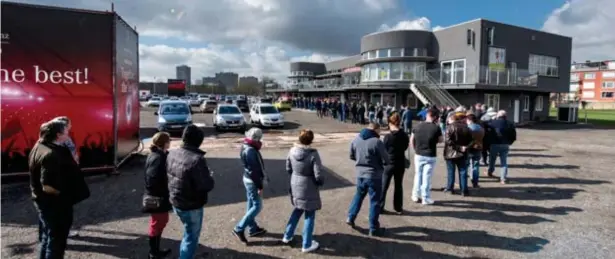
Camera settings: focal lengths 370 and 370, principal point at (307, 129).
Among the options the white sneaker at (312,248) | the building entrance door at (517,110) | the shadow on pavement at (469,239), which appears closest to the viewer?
the white sneaker at (312,248)

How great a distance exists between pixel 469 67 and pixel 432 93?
3019 mm

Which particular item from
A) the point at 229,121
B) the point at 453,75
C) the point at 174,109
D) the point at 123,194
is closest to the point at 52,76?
the point at 123,194

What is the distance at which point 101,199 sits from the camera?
22.0 feet

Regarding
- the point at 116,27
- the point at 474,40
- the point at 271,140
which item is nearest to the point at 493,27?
the point at 474,40

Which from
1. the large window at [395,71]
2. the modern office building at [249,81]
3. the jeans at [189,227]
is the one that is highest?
the modern office building at [249,81]

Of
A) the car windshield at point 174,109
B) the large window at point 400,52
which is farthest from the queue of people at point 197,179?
the large window at point 400,52

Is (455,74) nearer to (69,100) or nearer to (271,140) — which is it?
(271,140)

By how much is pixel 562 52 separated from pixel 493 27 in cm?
1063

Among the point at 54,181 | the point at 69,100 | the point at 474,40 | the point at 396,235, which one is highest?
the point at 474,40

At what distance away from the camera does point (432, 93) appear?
87.2 ft

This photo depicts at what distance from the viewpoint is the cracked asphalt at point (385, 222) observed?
468 cm

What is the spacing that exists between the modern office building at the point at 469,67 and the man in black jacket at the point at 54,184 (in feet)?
79.1

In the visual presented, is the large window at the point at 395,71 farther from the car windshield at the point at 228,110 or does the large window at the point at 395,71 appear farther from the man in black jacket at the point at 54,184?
the man in black jacket at the point at 54,184

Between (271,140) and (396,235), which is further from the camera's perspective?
(271,140)
